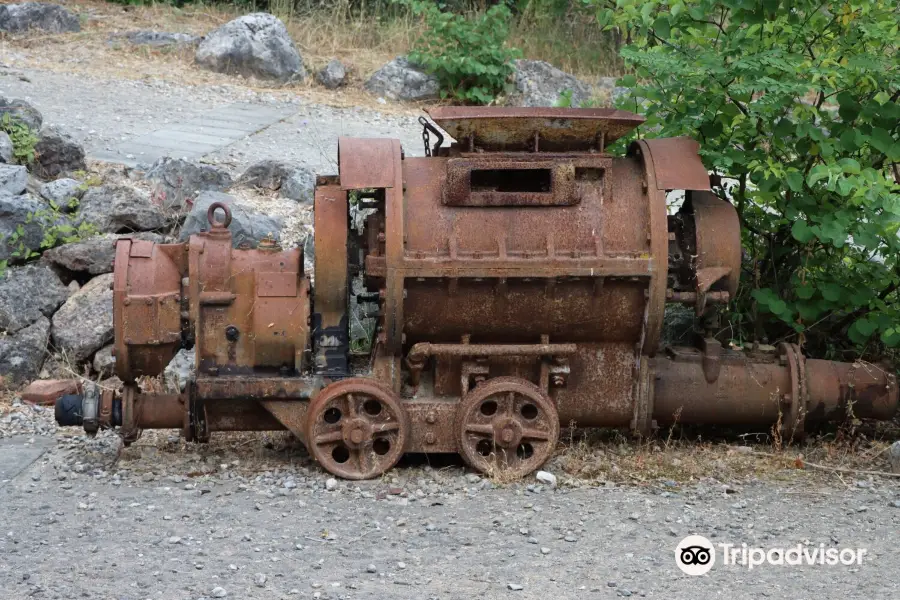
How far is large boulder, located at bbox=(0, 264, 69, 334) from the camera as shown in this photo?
741cm

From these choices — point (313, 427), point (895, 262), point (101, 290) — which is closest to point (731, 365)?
point (895, 262)

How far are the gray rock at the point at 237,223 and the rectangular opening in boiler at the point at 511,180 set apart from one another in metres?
2.04

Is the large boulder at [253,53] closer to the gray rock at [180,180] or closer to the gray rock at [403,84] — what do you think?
the gray rock at [403,84]

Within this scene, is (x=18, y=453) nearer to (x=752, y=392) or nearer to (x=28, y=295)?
(x=28, y=295)

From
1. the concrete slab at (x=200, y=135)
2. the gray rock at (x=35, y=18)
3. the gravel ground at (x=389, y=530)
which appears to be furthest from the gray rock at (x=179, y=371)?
the gray rock at (x=35, y=18)

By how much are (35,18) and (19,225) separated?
7.61 meters

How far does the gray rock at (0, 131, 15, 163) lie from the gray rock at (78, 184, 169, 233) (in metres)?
0.77

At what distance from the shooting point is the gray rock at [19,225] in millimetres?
7684

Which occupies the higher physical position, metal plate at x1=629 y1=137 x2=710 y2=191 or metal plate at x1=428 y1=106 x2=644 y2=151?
metal plate at x1=428 y1=106 x2=644 y2=151

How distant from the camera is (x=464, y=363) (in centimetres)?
584

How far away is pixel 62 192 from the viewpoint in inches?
321

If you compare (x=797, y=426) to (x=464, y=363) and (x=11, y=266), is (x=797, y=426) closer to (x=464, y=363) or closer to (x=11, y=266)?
(x=464, y=363)

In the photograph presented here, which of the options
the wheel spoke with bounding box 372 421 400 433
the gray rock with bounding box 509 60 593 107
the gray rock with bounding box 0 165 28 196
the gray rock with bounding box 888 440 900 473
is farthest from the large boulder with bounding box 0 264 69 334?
the gray rock with bounding box 509 60 593 107

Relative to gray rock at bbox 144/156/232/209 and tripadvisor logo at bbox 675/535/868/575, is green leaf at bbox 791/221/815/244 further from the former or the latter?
gray rock at bbox 144/156/232/209
